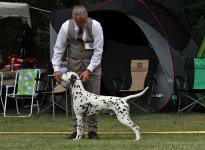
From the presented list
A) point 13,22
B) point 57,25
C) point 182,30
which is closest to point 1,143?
point 57,25

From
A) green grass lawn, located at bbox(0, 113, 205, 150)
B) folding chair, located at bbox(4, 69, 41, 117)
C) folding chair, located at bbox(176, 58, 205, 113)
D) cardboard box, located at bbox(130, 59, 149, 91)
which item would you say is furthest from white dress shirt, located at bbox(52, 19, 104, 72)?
cardboard box, located at bbox(130, 59, 149, 91)

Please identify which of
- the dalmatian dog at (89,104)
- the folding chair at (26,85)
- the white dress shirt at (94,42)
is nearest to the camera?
the dalmatian dog at (89,104)

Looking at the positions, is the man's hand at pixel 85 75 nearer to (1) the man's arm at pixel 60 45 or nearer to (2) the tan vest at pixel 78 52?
(2) the tan vest at pixel 78 52

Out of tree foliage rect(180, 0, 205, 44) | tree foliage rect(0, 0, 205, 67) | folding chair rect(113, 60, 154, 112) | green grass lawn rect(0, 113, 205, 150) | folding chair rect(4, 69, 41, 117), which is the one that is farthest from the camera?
tree foliage rect(0, 0, 205, 67)

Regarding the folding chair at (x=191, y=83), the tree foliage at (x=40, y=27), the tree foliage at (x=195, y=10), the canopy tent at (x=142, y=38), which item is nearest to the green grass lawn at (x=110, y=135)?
the folding chair at (x=191, y=83)

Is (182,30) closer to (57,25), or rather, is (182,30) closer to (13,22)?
(57,25)

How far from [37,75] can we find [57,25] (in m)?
0.97

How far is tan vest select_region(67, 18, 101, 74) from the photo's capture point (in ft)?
24.8

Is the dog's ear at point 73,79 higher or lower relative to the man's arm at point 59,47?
lower

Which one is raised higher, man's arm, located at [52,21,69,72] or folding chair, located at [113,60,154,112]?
man's arm, located at [52,21,69,72]

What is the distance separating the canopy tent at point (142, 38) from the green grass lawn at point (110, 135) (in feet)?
3.45

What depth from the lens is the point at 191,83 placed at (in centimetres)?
1235

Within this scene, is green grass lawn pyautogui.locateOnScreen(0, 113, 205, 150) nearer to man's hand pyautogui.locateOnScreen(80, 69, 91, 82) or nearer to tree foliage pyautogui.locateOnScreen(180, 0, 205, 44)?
man's hand pyautogui.locateOnScreen(80, 69, 91, 82)

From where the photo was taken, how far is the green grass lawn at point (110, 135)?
6.80 m
